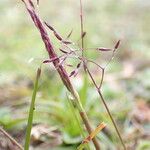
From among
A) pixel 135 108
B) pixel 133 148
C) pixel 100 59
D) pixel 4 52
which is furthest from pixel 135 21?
pixel 133 148

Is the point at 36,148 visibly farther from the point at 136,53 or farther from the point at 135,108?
the point at 136,53

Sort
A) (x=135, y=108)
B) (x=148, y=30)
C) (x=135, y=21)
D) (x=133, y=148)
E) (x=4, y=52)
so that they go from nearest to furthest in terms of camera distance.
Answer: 1. (x=133, y=148)
2. (x=135, y=108)
3. (x=4, y=52)
4. (x=148, y=30)
5. (x=135, y=21)

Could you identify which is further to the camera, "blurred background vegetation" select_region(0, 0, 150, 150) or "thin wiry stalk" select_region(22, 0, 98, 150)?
"blurred background vegetation" select_region(0, 0, 150, 150)

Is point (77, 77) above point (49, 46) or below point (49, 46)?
above

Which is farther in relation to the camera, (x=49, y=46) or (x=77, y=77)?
(x=77, y=77)

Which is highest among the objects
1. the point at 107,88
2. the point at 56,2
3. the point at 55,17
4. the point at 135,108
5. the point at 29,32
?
the point at 56,2

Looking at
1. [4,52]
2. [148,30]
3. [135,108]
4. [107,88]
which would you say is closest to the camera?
[135,108]

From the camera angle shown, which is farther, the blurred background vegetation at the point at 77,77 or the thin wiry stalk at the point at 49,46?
the blurred background vegetation at the point at 77,77

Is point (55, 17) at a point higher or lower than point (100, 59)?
higher
